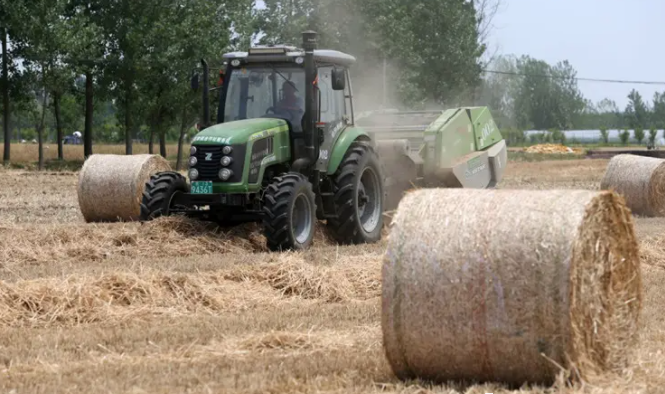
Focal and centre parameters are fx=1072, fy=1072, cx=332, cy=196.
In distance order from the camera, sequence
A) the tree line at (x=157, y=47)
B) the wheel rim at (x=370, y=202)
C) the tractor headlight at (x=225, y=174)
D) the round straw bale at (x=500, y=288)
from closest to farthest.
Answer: the round straw bale at (x=500, y=288)
the tractor headlight at (x=225, y=174)
the wheel rim at (x=370, y=202)
the tree line at (x=157, y=47)

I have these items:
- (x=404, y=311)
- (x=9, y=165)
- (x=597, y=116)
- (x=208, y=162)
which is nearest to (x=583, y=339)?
(x=404, y=311)

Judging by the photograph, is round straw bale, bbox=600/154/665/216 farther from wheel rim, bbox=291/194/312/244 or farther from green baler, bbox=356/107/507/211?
wheel rim, bbox=291/194/312/244

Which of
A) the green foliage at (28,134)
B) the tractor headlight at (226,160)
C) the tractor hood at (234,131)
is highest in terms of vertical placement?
the tractor hood at (234,131)

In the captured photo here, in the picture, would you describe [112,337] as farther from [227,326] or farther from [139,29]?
[139,29]

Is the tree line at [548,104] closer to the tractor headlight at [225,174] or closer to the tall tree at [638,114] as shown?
the tall tree at [638,114]

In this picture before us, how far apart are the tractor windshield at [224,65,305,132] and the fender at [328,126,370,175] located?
2.00 feet

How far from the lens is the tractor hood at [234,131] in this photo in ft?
41.8

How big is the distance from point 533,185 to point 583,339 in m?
22.1

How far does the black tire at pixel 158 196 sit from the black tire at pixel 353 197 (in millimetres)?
2082

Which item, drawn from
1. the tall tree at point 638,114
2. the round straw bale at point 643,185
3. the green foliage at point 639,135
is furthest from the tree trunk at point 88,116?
the tall tree at point 638,114

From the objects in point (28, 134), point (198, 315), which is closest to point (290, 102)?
point (198, 315)

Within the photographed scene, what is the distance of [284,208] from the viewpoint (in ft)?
41.1

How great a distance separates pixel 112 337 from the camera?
7.90 metres

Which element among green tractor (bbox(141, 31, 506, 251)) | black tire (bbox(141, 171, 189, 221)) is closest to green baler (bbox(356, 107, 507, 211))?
green tractor (bbox(141, 31, 506, 251))
